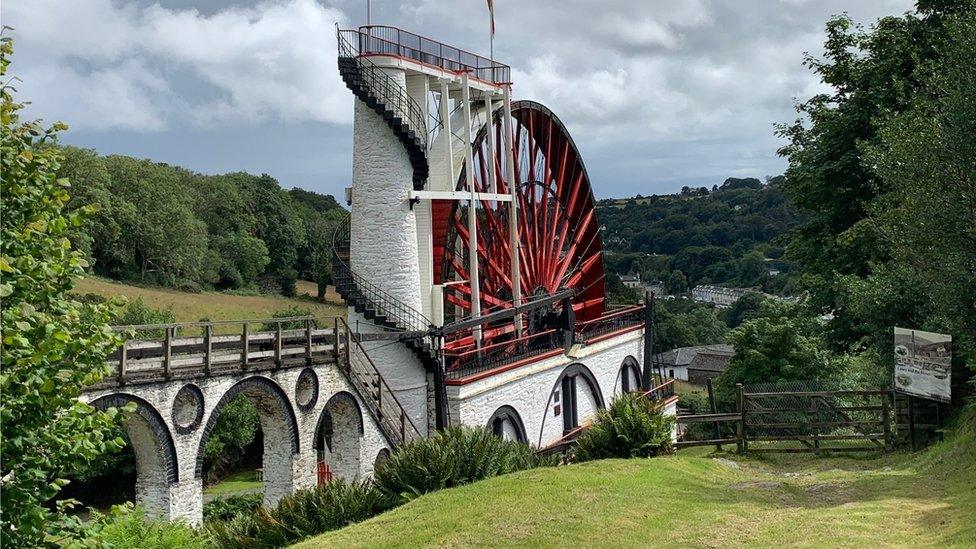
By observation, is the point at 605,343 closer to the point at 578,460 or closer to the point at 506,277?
the point at 506,277

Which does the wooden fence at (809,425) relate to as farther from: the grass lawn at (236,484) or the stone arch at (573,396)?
the grass lawn at (236,484)

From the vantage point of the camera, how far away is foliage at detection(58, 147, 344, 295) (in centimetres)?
5119

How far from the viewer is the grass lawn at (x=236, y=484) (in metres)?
30.3

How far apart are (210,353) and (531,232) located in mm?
15473

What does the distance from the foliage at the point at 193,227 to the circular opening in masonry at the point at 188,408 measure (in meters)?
29.8

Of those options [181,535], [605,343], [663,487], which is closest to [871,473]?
[663,487]

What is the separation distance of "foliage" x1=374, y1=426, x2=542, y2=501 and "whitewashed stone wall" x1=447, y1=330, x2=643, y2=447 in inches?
181

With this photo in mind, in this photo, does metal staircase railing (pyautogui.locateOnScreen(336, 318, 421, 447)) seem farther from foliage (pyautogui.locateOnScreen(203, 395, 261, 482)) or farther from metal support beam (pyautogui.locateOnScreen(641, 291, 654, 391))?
foliage (pyautogui.locateOnScreen(203, 395, 261, 482))

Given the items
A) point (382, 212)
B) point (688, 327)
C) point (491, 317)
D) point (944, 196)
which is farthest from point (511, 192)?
point (688, 327)

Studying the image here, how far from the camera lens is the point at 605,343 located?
25578mm

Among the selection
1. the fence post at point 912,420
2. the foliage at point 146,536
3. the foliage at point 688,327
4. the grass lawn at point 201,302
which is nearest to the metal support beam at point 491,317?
the foliage at point 146,536

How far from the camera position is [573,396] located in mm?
23562

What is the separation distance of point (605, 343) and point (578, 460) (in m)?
10.7

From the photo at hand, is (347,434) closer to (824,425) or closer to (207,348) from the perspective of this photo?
(207,348)
